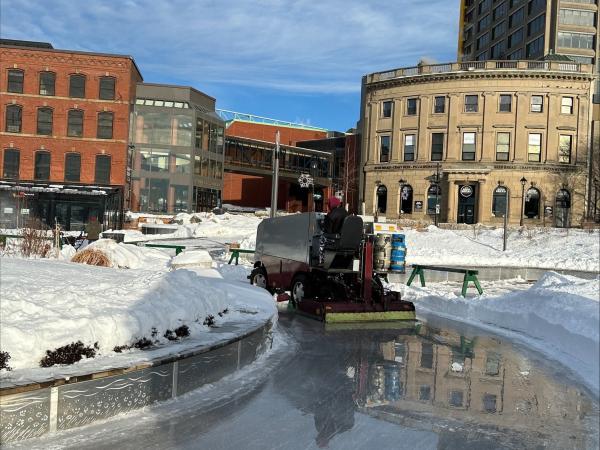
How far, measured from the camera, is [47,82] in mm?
42844

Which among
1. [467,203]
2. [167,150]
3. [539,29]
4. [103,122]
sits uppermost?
[539,29]

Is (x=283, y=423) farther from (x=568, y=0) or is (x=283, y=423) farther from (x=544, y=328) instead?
(x=568, y=0)

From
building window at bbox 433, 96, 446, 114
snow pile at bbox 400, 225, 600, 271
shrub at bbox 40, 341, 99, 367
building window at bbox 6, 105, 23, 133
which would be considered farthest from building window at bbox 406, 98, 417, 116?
shrub at bbox 40, 341, 99, 367

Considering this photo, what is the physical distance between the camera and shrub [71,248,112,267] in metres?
14.1

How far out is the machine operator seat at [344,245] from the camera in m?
11.7

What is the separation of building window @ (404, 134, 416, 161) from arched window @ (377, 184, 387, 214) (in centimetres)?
→ 370

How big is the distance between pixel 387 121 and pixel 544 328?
48.1 metres

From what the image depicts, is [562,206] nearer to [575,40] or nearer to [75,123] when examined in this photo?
[575,40]

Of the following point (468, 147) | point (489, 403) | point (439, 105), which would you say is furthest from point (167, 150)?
point (489, 403)

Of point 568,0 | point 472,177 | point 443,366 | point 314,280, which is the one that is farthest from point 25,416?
point 568,0

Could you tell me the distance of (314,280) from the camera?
41.2 feet

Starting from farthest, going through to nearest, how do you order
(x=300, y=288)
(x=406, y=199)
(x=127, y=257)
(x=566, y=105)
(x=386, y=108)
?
(x=386, y=108) < (x=406, y=199) < (x=566, y=105) < (x=127, y=257) < (x=300, y=288)

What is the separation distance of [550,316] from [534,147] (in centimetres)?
4537

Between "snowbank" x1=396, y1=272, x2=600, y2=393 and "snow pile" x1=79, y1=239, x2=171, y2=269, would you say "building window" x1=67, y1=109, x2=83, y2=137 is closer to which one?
"snow pile" x1=79, y1=239, x2=171, y2=269
